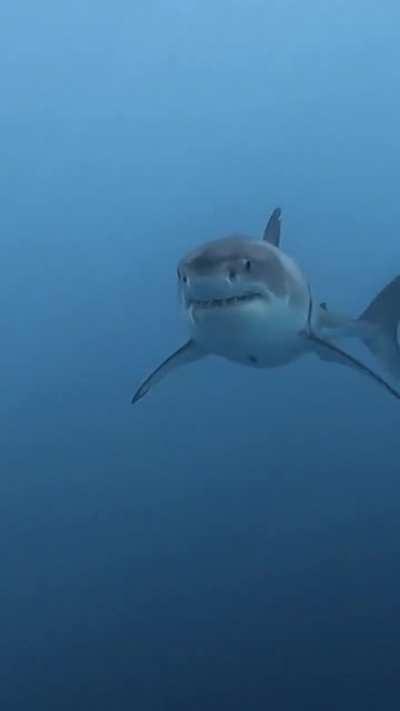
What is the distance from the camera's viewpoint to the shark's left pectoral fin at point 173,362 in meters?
4.23

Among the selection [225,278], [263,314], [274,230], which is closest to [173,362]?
[274,230]

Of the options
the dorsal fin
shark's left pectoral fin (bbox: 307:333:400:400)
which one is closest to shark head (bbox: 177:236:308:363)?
shark's left pectoral fin (bbox: 307:333:400:400)

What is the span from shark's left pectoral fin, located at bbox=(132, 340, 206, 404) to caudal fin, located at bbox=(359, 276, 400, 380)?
2.29 ft

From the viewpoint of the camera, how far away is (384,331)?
446 cm

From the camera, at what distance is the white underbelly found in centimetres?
360

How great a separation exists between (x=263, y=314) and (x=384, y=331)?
912 millimetres

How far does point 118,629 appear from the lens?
324 inches

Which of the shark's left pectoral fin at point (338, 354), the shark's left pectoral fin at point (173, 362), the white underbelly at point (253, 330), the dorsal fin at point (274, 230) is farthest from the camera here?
the dorsal fin at point (274, 230)

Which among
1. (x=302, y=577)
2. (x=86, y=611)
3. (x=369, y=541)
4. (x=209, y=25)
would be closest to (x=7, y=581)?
(x=86, y=611)

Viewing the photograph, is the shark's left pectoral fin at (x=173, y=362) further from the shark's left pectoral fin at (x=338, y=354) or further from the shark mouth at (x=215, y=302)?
the shark mouth at (x=215, y=302)

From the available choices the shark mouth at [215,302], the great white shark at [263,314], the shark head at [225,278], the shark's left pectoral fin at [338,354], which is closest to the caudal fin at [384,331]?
the great white shark at [263,314]

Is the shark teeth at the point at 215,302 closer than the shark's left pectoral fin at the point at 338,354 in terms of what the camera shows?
Yes

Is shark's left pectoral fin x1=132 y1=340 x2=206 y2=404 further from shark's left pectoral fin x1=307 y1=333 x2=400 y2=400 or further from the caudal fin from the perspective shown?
the caudal fin

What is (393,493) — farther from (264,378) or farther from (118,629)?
(118,629)
